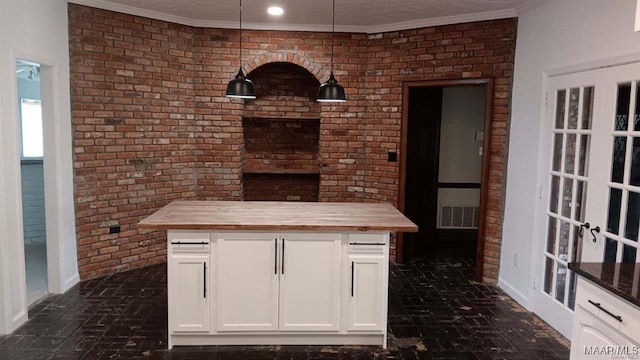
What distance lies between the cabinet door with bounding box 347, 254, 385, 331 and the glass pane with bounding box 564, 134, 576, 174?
171 cm

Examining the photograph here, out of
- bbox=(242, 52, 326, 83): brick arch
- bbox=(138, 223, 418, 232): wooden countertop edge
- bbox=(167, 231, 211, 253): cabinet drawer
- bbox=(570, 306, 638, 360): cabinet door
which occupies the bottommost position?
bbox=(570, 306, 638, 360): cabinet door

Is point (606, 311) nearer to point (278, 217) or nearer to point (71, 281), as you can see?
point (278, 217)

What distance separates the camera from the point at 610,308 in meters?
1.94

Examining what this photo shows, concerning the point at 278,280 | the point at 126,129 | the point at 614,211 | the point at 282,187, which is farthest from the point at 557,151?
the point at 126,129

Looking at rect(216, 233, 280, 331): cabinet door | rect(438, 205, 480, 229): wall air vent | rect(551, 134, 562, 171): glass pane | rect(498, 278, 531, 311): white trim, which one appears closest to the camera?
rect(216, 233, 280, 331): cabinet door

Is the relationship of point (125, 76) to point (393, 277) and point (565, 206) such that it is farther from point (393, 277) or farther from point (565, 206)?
point (565, 206)

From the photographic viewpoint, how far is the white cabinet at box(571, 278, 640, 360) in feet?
5.94

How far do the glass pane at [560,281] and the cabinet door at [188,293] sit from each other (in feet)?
9.27

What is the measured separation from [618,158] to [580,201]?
0.51 meters

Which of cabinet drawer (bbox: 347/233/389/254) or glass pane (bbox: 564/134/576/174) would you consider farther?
glass pane (bbox: 564/134/576/174)

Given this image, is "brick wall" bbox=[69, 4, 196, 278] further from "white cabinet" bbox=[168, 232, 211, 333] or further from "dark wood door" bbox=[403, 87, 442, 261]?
"dark wood door" bbox=[403, 87, 442, 261]

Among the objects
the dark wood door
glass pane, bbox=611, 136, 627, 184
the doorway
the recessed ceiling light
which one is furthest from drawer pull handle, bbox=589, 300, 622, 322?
the doorway

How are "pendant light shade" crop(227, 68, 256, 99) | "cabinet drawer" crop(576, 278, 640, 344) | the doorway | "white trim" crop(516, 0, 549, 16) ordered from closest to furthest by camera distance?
"cabinet drawer" crop(576, 278, 640, 344) < "pendant light shade" crop(227, 68, 256, 99) < "white trim" crop(516, 0, 549, 16) < the doorway

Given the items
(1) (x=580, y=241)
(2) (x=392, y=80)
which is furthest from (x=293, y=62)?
(1) (x=580, y=241)
